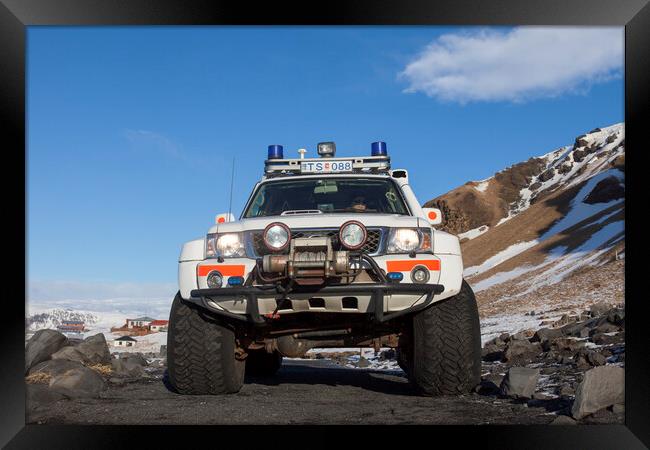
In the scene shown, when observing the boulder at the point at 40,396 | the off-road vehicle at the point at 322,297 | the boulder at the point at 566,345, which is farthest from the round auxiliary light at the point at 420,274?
the boulder at the point at 566,345

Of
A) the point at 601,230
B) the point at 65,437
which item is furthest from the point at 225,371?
the point at 601,230

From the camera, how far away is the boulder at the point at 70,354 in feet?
30.0

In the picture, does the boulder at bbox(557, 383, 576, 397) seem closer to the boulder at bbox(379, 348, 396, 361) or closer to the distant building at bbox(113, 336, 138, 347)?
the boulder at bbox(379, 348, 396, 361)

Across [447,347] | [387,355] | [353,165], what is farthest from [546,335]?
[447,347]

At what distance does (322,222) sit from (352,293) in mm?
657

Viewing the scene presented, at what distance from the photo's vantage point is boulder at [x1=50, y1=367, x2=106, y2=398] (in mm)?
7016

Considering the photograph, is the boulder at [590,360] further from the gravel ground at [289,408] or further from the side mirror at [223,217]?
the side mirror at [223,217]

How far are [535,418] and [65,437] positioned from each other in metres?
3.16

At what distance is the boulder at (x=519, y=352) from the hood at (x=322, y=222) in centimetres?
461

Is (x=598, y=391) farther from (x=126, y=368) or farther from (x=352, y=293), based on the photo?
(x=126, y=368)

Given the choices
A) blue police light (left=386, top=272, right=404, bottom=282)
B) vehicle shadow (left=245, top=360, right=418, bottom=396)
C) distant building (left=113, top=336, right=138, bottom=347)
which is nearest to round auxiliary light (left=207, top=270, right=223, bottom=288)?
blue police light (left=386, top=272, right=404, bottom=282)

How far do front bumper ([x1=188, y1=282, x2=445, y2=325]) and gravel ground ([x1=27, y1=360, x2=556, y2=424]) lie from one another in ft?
2.32

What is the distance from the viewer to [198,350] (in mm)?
6312
